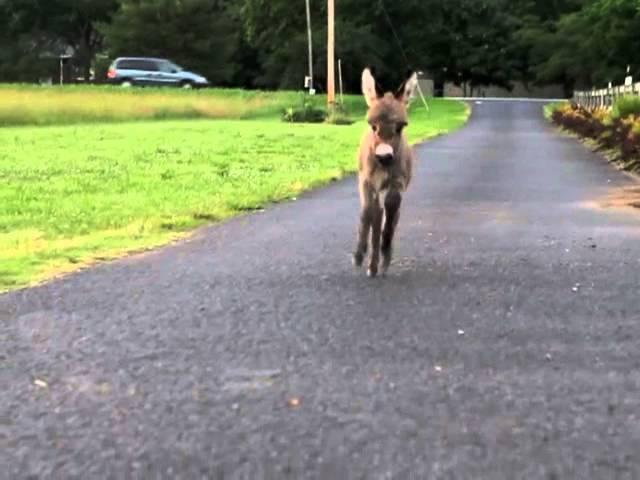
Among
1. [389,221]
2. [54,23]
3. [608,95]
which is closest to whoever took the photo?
[389,221]

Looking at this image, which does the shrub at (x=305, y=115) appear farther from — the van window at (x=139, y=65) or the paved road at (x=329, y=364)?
the paved road at (x=329, y=364)

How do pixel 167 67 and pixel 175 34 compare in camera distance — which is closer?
pixel 167 67

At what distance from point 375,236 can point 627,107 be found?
1764 cm

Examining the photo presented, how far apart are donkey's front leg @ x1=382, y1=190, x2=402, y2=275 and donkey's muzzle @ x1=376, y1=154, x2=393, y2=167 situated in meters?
0.27

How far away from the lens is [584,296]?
293 inches

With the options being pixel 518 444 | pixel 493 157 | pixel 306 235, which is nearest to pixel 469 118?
pixel 493 157

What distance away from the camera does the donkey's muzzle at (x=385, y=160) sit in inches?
288

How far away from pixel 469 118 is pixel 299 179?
33.2 metres

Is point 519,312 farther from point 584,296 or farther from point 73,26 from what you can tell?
point 73,26

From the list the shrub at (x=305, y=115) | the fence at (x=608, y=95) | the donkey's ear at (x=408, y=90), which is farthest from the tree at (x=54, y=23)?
the donkey's ear at (x=408, y=90)

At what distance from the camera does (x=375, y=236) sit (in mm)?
7980

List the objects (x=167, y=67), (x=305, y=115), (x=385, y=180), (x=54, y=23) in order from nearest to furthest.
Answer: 1. (x=385, y=180)
2. (x=305, y=115)
3. (x=167, y=67)
4. (x=54, y=23)

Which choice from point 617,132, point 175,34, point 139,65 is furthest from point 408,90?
point 175,34

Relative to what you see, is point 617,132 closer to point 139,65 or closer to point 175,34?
point 139,65
